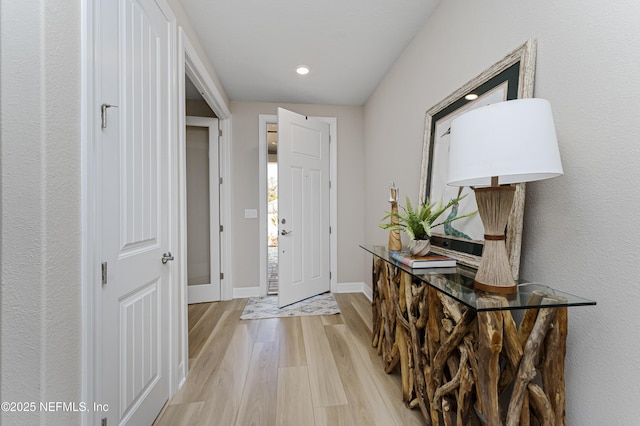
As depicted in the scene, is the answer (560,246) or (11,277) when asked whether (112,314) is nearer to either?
(11,277)

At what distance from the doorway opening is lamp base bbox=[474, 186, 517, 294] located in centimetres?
285

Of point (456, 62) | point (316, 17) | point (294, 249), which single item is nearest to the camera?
point (456, 62)

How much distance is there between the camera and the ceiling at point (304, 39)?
1.88 m

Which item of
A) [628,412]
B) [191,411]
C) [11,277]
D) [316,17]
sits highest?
[316,17]

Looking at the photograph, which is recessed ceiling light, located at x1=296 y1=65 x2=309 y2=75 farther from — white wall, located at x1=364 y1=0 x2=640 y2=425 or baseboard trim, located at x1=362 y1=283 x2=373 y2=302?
baseboard trim, located at x1=362 y1=283 x2=373 y2=302

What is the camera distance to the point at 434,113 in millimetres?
1883

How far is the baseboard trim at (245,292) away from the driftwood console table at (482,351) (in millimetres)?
2391

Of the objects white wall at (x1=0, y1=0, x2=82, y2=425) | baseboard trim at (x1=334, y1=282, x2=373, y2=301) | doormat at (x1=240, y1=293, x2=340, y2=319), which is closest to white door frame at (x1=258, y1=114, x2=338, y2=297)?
baseboard trim at (x1=334, y1=282, x2=373, y2=301)

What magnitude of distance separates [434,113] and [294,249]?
208 cm

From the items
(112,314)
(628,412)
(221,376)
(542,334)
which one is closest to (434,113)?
(542,334)

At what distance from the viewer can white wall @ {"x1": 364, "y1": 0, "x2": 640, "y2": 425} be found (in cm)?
83

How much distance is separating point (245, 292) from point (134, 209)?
8.11 feet

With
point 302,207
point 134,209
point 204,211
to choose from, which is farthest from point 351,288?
point 134,209

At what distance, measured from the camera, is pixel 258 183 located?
3551 mm
